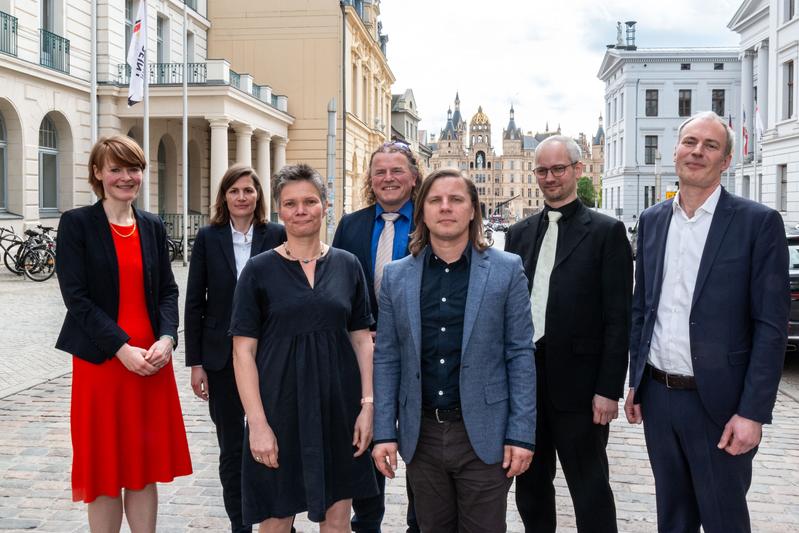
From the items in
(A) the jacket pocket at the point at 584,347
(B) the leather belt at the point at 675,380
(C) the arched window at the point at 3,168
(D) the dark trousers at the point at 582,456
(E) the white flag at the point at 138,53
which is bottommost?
(D) the dark trousers at the point at 582,456

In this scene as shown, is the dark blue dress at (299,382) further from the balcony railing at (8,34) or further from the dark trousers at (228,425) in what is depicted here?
the balcony railing at (8,34)

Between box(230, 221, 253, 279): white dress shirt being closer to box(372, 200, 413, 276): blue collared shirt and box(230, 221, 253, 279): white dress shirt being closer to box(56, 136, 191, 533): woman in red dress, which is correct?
box(56, 136, 191, 533): woman in red dress

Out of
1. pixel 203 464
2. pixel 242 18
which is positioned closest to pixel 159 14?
pixel 242 18

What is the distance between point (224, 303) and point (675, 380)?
240 cm

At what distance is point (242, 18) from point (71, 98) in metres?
14.5

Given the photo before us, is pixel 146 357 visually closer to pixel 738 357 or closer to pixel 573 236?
pixel 573 236

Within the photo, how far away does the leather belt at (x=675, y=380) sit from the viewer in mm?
3314

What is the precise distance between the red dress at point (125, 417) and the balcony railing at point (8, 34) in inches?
749

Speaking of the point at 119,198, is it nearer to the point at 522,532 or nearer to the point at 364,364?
the point at 364,364

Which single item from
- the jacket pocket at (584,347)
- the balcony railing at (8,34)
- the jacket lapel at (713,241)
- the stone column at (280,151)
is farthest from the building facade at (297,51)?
the jacket lapel at (713,241)

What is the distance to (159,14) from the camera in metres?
29.5

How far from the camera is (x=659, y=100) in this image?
214ft

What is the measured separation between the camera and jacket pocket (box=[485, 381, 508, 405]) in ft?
9.93

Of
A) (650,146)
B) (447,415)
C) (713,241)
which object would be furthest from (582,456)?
(650,146)
